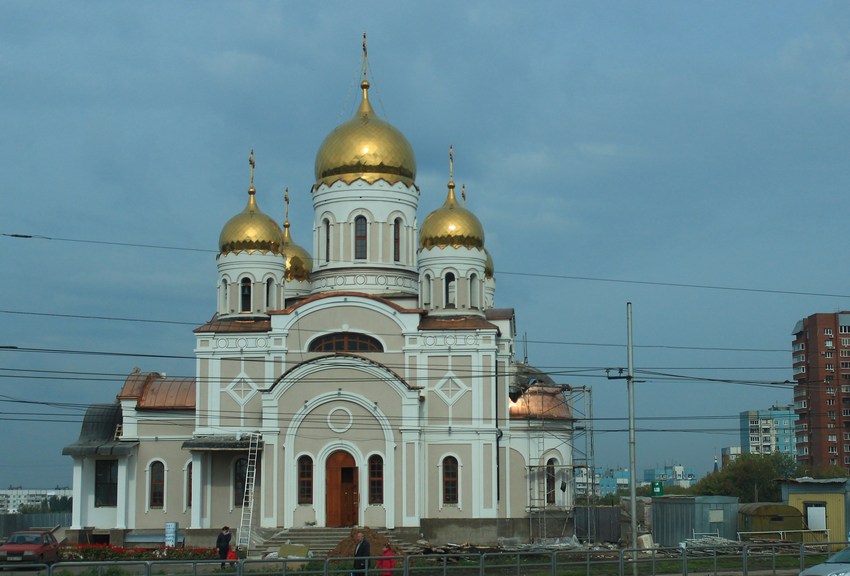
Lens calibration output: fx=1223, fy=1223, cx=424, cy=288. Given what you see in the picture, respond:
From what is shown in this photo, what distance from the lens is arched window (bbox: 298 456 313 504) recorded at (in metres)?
41.8

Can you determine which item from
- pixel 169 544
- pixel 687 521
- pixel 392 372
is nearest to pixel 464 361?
pixel 392 372

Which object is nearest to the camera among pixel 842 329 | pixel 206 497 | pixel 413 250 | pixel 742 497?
pixel 206 497

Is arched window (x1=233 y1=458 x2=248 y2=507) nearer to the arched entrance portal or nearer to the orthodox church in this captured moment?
the orthodox church

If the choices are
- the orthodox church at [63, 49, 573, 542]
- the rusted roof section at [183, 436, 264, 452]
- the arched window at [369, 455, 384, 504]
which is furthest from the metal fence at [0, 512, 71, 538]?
the arched window at [369, 455, 384, 504]

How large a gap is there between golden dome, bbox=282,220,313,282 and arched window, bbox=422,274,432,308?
7.63 m

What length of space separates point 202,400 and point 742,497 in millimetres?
42915

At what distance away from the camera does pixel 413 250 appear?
155 ft

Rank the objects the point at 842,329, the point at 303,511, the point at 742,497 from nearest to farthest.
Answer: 1. the point at 303,511
2. the point at 742,497
3. the point at 842,329

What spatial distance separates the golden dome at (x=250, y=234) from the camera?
152 ft

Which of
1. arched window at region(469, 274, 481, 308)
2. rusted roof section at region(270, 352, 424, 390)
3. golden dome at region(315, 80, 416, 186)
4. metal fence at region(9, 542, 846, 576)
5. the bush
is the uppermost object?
golden dome at region(315, 80, 416, 186)

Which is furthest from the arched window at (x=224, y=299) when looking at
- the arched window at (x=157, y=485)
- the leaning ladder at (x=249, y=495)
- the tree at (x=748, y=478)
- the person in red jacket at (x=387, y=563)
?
the tree at (x=748, y=478)

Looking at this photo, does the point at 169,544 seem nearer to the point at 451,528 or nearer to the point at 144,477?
the point at 144,477

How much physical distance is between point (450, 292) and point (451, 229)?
235 cm

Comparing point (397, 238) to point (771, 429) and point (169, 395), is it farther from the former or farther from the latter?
point (771, 429)
